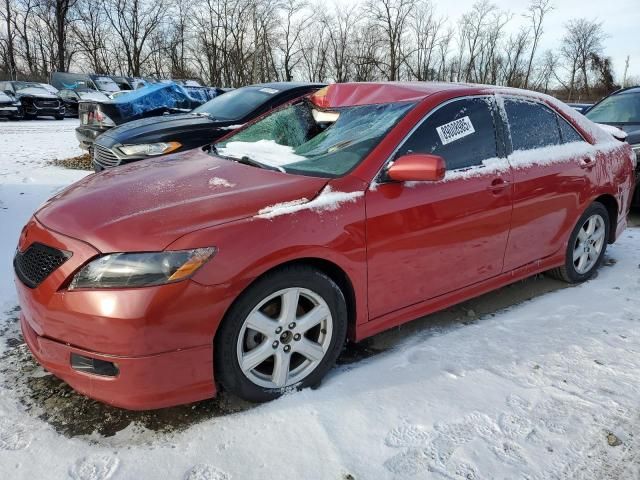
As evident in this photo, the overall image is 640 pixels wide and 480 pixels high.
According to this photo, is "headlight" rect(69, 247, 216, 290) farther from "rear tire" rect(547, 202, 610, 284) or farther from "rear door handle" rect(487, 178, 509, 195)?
"rear tire" rect(547, 202, 610, 284)

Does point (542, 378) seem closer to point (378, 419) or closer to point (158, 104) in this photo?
point (378, 419)

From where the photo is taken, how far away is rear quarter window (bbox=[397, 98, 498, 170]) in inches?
111

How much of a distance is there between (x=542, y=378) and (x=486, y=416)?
1.69 ft

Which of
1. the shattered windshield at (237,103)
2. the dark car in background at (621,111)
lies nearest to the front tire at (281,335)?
the shattered windshield at (237,103)

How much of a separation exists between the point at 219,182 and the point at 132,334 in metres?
0.94

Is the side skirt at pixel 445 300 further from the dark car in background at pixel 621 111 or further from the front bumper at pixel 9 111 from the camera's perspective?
the front bumper at pixel 9 111

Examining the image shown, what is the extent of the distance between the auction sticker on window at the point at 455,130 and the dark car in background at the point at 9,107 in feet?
67.6

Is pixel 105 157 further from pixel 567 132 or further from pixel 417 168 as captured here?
pixel 567 132

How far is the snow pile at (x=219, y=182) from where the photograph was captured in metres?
2.54

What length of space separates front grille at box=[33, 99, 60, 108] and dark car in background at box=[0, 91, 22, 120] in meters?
0.94

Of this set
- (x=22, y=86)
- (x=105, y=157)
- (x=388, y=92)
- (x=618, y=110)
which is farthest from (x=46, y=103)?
(x=388, y=92)

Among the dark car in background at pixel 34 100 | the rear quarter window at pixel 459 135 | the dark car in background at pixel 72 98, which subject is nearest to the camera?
the rear quarter window at pixel 459 135

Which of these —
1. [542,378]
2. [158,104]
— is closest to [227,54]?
[158,104]

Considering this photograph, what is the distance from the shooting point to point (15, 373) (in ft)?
8.55
